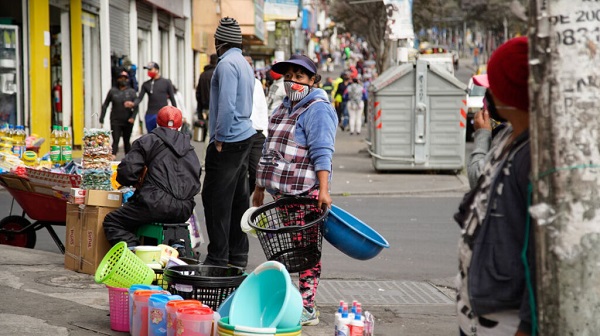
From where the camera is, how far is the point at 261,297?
5750 mm

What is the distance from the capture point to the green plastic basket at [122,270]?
21.6ft

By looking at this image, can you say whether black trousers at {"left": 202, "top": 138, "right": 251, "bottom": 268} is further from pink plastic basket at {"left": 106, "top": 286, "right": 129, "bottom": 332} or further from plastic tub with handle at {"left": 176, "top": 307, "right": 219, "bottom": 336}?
plastic tub with handle at {"left": 176, "top": 307, "right": 219, "bottom": 336}

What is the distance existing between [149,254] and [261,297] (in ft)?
6.23

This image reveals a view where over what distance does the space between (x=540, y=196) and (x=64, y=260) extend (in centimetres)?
657

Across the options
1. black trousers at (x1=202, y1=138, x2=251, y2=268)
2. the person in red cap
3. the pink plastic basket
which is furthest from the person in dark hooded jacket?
the person in red cap

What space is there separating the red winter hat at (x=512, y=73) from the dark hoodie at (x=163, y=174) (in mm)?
4937

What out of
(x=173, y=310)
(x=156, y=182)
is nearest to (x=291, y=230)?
(x=173, y=310)

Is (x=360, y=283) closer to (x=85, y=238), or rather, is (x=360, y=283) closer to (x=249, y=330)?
(x=85, y=238)

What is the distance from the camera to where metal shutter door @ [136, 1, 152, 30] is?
2858 cm

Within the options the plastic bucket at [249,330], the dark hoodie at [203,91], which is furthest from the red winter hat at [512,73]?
the dark hoodie at [203,91]

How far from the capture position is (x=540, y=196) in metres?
2.94

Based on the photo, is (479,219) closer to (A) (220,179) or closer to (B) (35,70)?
(A) (220,179)

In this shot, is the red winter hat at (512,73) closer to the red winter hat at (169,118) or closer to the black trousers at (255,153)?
the red winter hat at (169,118)

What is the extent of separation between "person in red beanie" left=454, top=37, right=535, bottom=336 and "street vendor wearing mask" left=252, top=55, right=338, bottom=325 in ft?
10.5
